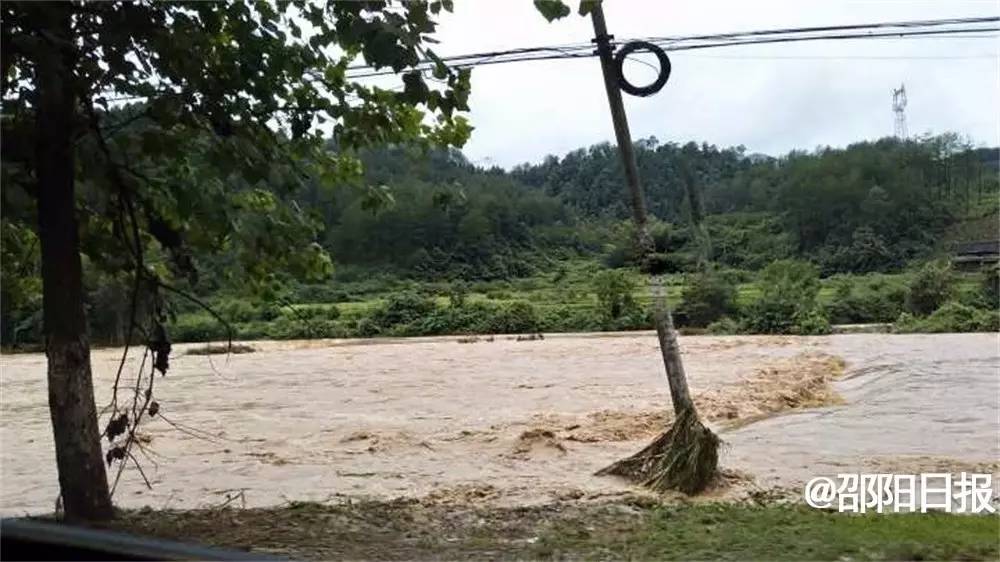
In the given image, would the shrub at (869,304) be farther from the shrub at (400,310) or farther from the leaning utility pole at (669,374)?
the leaning utility pole at (669,374)

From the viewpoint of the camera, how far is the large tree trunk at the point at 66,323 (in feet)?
14.4

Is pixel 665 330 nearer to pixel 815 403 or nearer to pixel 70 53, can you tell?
pixel 70 53

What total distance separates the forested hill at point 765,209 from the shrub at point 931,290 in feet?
22.3

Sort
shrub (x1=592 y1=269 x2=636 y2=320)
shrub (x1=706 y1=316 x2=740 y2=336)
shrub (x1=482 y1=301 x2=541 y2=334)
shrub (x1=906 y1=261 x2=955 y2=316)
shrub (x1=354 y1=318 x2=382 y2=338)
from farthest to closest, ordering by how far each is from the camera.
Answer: shrub (x1=354 y1=318 x2=382 y2=338), shrub (x1=482 y1=301 x2=541 y2=334), shrub (x1=592 y1=269 x2=636 y2=320), shrub (x1=706 y1=316 x2=740 y2=336), shrub (x1=906 y1=261 x2=955 y2=316)

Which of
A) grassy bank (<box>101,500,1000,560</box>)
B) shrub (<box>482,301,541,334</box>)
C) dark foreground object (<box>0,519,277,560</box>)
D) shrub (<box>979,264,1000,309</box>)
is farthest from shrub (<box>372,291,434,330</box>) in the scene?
dark foreground object (<box>0,519,277,560</box>)

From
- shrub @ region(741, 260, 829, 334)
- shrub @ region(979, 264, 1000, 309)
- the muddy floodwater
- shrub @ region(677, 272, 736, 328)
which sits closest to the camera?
the muddy floodwater

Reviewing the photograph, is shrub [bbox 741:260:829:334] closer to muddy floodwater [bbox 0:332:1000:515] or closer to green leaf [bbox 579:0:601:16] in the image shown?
muddy floodwater [bbox 0:332:1000:515]

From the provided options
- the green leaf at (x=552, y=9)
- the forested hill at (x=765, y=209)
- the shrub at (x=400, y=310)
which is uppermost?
the forested hill at (x=765, y=209)

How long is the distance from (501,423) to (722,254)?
1004 inches

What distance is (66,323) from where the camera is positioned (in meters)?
4.78

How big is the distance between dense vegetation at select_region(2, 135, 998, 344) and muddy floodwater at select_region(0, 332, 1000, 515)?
18.5ft

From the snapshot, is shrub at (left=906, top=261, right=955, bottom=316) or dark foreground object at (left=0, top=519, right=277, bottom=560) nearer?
dark foreground object at (left=0, top=519, right=277, bottom=560)

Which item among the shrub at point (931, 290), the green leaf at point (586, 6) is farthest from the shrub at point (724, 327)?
the green leaf at point (586, 6)

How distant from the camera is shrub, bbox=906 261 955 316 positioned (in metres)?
36.4
